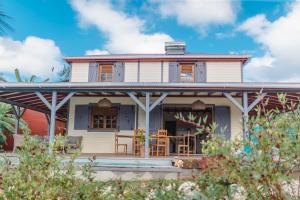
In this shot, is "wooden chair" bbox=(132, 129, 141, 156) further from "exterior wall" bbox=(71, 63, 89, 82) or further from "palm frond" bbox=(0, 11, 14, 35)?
"palm frond" bbox=(0, 11, 14, 35)

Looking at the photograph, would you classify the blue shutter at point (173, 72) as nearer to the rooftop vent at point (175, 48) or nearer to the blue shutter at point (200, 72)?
the blue shutter at point (200, 72)

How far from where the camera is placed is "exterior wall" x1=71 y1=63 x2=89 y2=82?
13523 mm

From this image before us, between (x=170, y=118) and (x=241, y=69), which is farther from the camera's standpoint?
(x=170, y=118)

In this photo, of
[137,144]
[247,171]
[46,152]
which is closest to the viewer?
[247,171]

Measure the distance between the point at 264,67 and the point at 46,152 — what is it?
40.3 metres

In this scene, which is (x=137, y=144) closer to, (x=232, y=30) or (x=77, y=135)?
(x=77, y=135)

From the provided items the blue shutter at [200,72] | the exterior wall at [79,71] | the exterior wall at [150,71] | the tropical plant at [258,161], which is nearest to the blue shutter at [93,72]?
the exterior wall at [79,71]

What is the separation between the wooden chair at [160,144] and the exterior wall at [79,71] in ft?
15.2

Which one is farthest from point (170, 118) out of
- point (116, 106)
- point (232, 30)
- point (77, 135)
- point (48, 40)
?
point (48, 40)

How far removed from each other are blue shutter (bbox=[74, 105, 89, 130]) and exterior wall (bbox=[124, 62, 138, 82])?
2.18 meters

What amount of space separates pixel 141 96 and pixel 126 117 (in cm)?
102

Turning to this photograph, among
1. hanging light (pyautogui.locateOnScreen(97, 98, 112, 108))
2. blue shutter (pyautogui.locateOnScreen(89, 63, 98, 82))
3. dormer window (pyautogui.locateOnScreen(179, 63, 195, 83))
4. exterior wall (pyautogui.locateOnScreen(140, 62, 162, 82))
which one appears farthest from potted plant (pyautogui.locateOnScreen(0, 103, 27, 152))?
dormer window (pyautogui.locateOnScreen(179, 63, 195, 83))

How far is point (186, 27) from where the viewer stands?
81.3ft

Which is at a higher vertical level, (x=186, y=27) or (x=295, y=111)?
(x=186, y=27)
